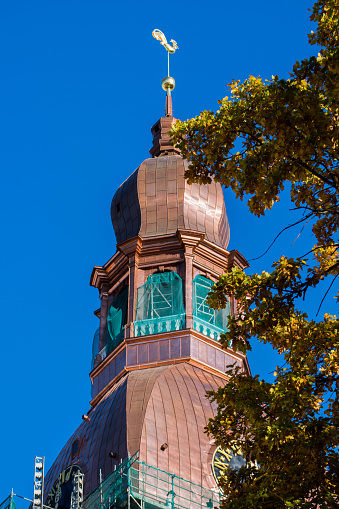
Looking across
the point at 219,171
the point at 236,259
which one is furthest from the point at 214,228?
the point at 219,171

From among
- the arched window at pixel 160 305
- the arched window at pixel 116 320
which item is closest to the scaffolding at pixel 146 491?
the arched window at pixel 160 305

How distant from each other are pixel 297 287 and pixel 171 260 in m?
17.8

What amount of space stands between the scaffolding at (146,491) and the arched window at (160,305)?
634cm

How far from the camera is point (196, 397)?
31.2m

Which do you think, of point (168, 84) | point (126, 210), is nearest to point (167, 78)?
point (168, 84)

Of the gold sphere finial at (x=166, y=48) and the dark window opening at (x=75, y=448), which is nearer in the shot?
the dark window opening at (x=75, y=448)

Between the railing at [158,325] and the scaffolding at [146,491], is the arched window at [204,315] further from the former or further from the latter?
the scaffolding at [146,491]

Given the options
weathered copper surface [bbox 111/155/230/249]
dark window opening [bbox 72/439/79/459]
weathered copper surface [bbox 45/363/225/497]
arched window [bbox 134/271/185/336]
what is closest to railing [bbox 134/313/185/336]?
arched window [bbox 134/271/185/336]

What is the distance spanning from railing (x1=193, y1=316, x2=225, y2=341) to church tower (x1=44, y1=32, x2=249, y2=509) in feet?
0.12

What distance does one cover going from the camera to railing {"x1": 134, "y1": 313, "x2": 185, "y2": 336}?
34188 millimetres

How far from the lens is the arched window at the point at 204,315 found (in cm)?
3456

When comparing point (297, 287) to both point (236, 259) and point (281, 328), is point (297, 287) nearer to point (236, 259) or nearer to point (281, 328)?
point (281, 328)

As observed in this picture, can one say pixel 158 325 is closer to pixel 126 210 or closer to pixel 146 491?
pixel 126 210

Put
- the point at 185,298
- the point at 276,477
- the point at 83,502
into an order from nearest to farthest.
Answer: the point at 276,477 → the point at 83,502 → the point at 185,298
